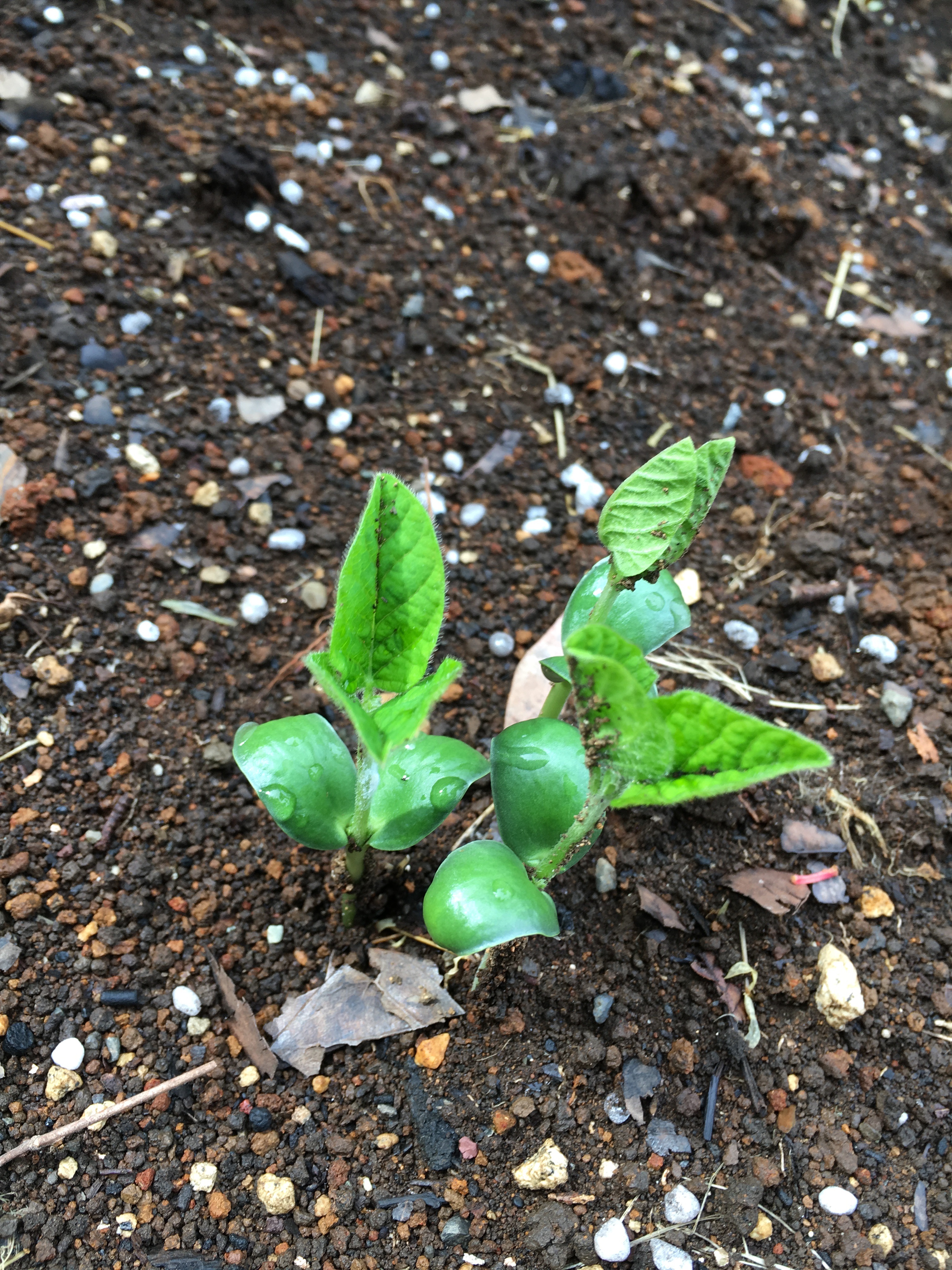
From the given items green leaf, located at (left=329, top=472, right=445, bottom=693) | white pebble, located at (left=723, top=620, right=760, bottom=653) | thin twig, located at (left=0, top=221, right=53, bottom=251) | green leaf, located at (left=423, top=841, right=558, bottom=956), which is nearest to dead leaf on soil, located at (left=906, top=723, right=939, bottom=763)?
white pebble, located at (left=723, top=620, right=760, bottom=653)

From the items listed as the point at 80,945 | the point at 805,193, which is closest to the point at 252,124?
the point at 805,193

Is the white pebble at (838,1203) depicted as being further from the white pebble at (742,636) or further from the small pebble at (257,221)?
the small pebble at (257,221)

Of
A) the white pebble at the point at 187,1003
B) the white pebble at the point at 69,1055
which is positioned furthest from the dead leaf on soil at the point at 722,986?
the white pebble at the point at 69,1055

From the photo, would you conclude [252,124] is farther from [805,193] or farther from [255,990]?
[255,990]

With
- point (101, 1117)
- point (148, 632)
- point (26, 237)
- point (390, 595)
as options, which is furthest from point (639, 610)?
point (26, 237)

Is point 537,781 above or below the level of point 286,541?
above

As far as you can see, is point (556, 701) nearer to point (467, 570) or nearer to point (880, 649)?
point (467, 570)
